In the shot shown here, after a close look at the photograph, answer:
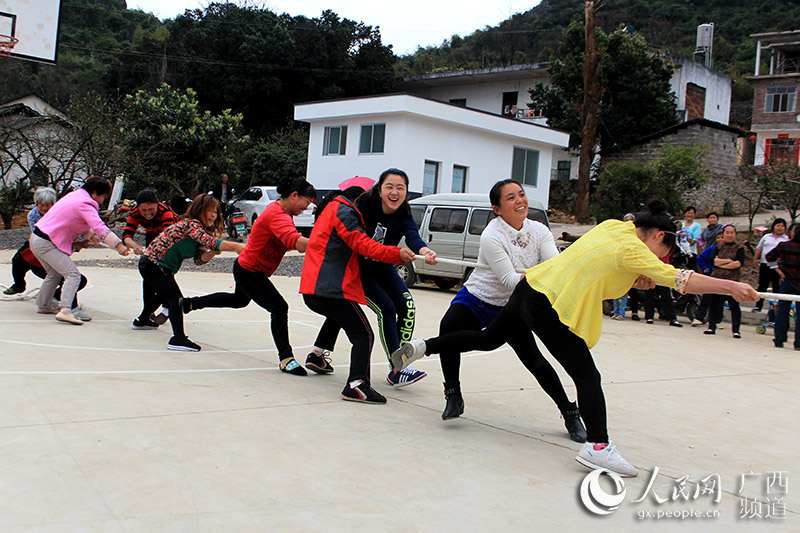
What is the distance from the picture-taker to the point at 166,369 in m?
5.71

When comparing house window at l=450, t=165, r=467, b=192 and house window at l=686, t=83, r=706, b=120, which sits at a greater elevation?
house window at l=686, t=83, r=706, b=120

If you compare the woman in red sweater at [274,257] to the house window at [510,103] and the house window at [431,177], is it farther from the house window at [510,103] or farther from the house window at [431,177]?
the house window at [510,103]

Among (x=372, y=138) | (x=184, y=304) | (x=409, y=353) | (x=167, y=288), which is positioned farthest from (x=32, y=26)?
(x=409, y=353)

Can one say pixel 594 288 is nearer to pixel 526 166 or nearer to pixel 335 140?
pixel 335 140

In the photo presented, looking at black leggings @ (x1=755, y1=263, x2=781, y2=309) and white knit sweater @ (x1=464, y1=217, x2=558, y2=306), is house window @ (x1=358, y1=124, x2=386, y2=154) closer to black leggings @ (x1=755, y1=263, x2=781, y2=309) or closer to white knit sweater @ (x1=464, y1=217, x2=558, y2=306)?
black leggings @ (x1=755, y1=263, x2=781, y2=309)

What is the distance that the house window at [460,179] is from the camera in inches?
1107

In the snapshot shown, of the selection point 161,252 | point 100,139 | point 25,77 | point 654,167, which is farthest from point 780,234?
point 25,77

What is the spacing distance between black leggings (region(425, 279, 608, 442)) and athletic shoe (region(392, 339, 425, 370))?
31 centimetres

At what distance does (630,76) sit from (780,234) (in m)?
22.8

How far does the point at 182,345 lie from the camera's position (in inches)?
258

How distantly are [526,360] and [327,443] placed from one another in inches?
57.4

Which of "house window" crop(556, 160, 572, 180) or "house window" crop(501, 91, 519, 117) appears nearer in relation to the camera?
"house window" crop(556, 160, 572, 180)

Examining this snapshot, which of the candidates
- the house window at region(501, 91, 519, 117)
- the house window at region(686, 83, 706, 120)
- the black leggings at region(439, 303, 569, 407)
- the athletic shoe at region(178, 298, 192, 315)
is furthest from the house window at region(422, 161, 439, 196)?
the black leggings at region(439, 303, 569, 407)

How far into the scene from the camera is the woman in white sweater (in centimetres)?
455
